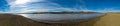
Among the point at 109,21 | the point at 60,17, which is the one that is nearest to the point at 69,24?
the point at 60,17

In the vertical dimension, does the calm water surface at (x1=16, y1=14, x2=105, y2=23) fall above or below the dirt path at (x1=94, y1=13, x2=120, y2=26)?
above

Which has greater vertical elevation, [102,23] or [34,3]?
[34,3]

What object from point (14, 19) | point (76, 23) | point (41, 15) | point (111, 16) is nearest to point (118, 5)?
point (111, 16)

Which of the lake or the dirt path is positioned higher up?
the lake

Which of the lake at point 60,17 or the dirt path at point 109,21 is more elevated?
the lake at point 60,17

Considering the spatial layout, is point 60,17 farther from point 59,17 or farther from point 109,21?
point 109,21

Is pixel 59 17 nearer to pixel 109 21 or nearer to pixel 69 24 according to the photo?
pixel 69 24

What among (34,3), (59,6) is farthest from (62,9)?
(34,3)

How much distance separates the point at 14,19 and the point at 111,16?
511mm

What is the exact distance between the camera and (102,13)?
0.68 meters

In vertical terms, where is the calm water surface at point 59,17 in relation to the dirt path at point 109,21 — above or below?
above

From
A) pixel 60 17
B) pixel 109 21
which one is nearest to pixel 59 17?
pixel 60 17

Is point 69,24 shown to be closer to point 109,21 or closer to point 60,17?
point 60,17

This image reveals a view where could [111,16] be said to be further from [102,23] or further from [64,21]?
[64,21]
